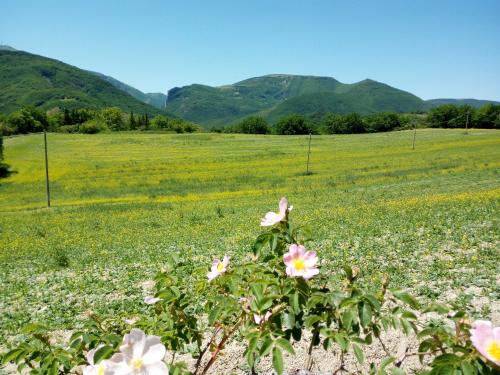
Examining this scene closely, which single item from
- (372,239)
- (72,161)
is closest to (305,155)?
(72,161)

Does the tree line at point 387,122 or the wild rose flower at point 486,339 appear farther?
the tree line at point 387,122

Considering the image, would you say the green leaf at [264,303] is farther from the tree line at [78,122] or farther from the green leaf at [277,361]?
the tree line at [78,122]

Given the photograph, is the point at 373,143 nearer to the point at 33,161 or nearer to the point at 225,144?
the point at 225,144

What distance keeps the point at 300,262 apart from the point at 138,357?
0.99 m

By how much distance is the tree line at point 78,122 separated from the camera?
116 meters

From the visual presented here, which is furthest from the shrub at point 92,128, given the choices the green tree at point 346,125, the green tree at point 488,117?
the green tree at point 488,117

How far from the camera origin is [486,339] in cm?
155

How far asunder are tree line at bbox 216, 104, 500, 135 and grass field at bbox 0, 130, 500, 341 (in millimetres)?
69363

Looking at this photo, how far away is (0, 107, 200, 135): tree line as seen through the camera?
4564 inches

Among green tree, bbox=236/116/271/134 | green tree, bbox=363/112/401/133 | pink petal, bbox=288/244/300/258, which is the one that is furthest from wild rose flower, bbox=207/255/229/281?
green tree, bbox=236/116/271/134

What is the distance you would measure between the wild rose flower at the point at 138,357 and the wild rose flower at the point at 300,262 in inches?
32.0

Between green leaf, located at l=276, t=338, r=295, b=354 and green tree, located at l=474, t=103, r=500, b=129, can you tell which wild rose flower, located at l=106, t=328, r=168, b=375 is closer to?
green leaf, located at l=276, t=338, r=295, b=354

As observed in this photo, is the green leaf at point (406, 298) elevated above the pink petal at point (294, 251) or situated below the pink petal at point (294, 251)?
below

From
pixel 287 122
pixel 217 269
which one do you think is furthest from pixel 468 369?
pixel 287 122
